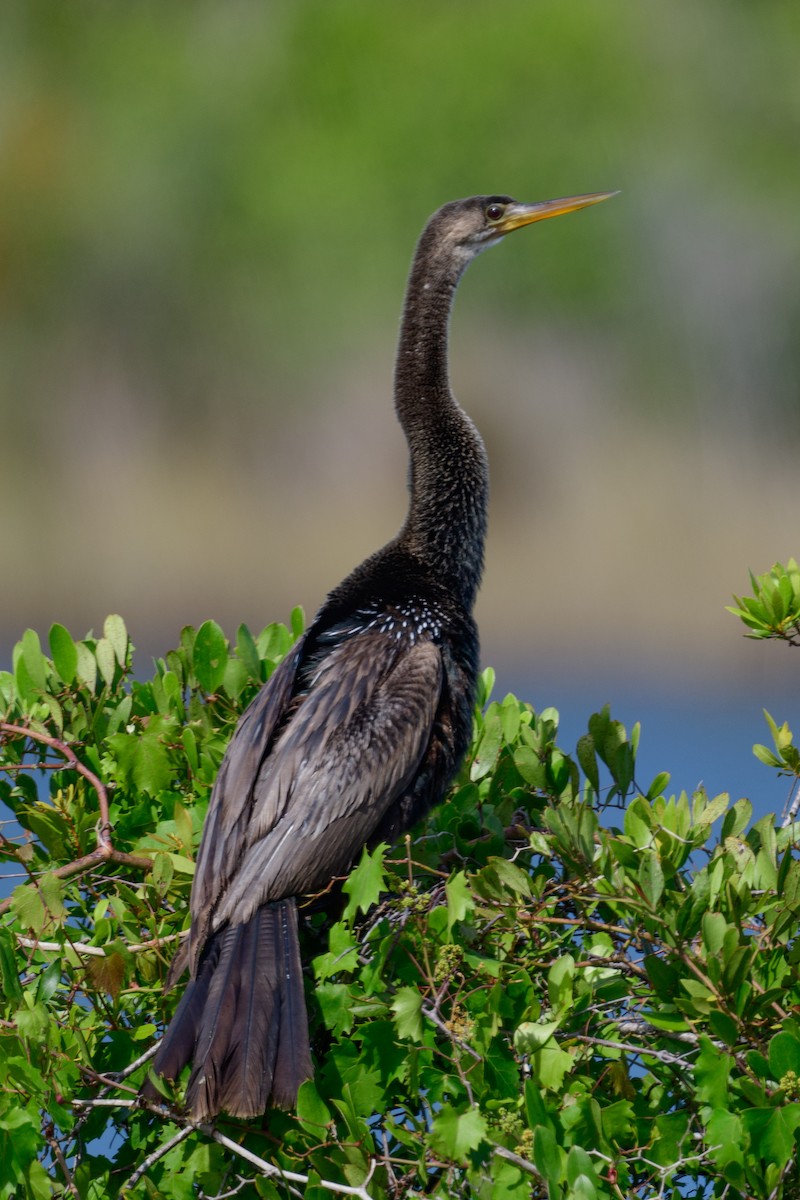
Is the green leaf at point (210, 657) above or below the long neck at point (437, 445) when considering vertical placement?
below

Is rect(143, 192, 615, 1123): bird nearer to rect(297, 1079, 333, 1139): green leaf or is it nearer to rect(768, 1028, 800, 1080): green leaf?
rect(297, 1079, 333, 1139): green leaf

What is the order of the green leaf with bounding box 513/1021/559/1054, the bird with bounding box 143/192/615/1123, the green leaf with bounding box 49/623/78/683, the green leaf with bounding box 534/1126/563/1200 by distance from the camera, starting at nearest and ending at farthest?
1. the green leaf with bounding box 534/1126/563/1200
2. the green leaf with bounding box 513/1021/559/1054
3. the bird with bounding box 143/192/615/1123
4. the green leaf with bounding box 49/623/78/683

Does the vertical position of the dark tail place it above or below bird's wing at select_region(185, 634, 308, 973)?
below

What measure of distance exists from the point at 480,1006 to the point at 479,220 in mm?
1778

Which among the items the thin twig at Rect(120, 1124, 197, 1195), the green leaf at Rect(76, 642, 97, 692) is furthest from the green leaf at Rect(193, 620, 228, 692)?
the thin twig at Rect(120, 1124, 197, 1195)

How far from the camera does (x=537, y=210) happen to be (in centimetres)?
283

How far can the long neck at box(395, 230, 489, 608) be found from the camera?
2.46 m

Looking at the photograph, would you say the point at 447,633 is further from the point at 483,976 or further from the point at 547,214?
the point at 547,214

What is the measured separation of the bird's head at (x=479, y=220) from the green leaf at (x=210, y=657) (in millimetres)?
1057

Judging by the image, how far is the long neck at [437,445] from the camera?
2459mm

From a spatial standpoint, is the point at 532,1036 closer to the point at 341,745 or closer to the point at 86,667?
the point at 341,745

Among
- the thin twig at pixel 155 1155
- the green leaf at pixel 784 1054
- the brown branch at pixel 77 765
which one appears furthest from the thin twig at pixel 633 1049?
the brown branch at pixel 77 765

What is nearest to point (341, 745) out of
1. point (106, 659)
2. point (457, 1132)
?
point (106, 659)

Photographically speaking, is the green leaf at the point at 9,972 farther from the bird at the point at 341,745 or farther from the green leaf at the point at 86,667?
the green leaf at the point at 86,667
